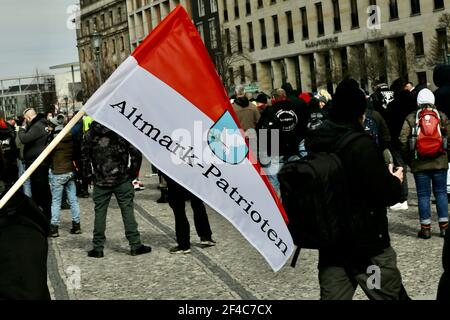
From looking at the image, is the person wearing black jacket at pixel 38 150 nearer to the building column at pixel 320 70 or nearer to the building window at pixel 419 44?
the building window at pixel 419 44

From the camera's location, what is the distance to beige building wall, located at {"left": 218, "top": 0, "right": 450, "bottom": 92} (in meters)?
49.8

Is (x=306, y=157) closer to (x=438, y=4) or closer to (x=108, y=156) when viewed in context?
(x=108, y=156)

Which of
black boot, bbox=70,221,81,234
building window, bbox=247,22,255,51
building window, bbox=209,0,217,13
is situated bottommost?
black boot, bbox=70,221,81,234

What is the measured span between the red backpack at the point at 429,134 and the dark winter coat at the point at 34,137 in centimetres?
543

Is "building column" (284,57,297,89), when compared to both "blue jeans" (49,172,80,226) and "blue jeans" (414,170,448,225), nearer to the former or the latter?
"blue jeans" (49,172,80,226)

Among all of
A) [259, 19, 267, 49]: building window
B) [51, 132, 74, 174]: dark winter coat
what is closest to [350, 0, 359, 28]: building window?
[259, 19, 267, 49]: building window

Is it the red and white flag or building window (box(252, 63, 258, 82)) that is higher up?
building window (box(252, 63, 258, 82))

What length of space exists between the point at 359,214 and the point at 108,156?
547 cm

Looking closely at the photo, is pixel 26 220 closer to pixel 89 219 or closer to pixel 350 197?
pixel 350 197

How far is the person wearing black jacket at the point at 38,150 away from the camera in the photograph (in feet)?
39.5

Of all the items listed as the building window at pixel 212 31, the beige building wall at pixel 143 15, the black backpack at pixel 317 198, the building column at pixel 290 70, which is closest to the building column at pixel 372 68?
the building column at pixel 290 70

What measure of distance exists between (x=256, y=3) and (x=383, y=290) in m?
64.9

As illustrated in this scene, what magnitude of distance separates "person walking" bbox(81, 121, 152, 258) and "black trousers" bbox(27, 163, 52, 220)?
2517mm

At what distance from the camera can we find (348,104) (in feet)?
15.7
